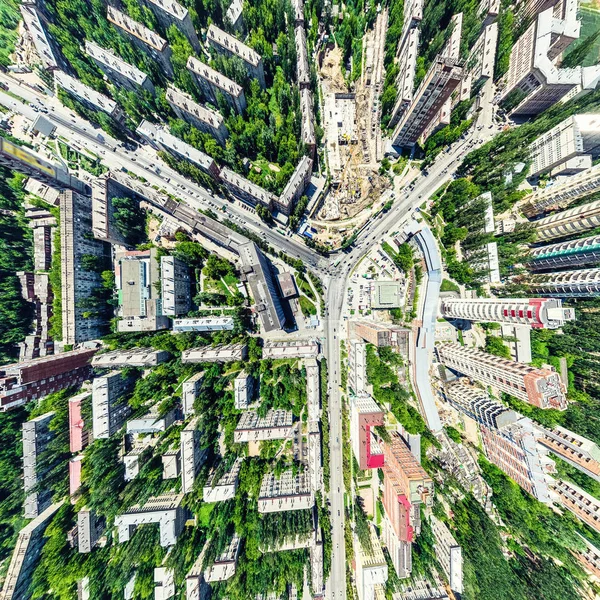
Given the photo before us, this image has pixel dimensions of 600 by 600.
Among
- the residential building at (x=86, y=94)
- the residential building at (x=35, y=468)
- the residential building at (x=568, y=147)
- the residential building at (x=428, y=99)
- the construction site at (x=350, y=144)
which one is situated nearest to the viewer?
the residential building at (x=428, y=99)

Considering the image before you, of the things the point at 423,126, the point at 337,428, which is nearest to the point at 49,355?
the point at 337,428

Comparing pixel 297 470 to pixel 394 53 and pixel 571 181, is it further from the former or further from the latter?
pixel 394 53

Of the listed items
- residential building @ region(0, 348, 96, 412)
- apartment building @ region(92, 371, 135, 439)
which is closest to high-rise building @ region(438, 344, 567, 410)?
apartment building @ region(92, 371, 135, 439)

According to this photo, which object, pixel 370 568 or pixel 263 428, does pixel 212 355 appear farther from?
pixel 370 568

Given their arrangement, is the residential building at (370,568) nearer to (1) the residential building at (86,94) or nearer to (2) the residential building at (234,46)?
(2) the residential building at (234,46)

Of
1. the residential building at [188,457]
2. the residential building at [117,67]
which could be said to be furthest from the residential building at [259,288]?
the residential building at [117,67]
